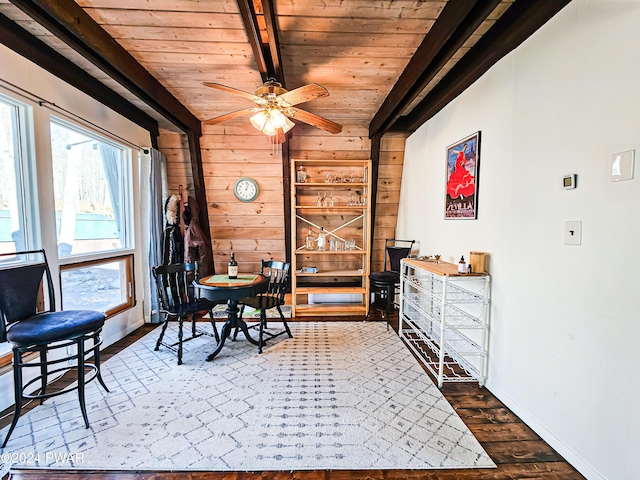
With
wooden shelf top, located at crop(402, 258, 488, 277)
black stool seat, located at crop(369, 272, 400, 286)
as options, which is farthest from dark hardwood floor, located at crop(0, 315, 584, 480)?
black stool seat, located at crop(369, 272, 400, 286)

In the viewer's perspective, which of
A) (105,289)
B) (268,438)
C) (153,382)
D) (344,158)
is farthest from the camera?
(344,158)

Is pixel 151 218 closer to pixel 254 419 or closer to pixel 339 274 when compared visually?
pixel 339 274

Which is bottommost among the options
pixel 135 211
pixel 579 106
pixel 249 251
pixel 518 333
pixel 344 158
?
pixel 518 333

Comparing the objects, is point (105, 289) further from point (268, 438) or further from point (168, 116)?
point (268, 438)

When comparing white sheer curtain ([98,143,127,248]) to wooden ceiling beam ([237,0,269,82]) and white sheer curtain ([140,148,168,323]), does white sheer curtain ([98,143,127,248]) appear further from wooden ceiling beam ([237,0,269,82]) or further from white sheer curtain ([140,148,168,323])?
wooden ceiling beam ([237,0,269,82])

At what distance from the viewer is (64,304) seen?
267cm

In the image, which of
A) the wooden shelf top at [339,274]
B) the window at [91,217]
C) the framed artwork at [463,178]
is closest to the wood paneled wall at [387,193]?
the wooden shelf top at [339,274]

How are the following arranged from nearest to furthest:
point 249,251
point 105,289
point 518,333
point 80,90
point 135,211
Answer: point 518,333 < point 80,90 < point 105,289 < point 135,211 < point 249,251

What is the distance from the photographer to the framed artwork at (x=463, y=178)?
8.05 ft

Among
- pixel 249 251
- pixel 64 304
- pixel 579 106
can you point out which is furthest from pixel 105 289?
pixel 579 106

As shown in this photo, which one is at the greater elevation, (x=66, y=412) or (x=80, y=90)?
(x=80, y=90)

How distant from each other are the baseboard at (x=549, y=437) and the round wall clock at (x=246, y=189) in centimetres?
345

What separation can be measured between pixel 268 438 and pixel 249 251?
3.01 metres

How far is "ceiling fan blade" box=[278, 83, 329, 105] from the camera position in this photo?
6.69 feet
